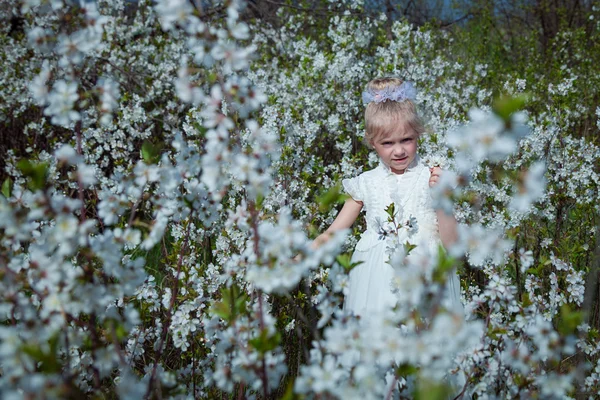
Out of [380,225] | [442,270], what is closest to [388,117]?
[380,225]

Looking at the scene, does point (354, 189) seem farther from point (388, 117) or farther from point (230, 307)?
point (230, 307)

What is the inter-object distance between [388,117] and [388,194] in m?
0.39

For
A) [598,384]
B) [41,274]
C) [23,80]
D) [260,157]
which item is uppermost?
[23,80]

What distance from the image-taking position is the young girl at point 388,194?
250 centimetres

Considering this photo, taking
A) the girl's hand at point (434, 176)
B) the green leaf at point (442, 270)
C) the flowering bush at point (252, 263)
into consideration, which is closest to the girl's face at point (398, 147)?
the girl's hand at point (434, 176)

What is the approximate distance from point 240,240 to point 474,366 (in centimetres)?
149

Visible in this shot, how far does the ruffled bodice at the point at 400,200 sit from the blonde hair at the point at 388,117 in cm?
19

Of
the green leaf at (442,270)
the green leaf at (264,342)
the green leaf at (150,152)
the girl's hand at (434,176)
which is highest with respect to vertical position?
the girl's hand at (434,176)

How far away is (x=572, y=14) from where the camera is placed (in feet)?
32.3

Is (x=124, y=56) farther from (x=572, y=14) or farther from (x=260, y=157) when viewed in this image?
(x=572, y=14)

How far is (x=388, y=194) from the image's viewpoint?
2736 mm

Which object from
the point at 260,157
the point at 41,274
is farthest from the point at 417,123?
the point at 41,274

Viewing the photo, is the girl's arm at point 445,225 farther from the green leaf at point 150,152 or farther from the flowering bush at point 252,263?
the green leaf at point 150,152

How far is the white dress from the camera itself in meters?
2.47
